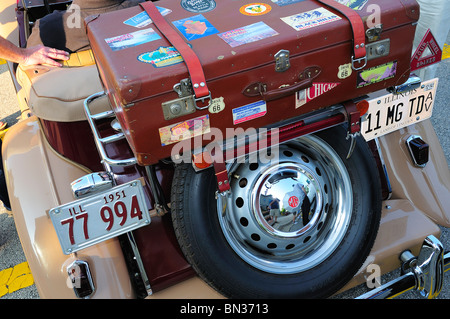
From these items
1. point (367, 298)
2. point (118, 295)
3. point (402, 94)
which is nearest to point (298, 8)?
point (402, 94)

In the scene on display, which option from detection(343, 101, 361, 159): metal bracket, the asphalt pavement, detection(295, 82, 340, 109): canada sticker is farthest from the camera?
the asphalt pavement

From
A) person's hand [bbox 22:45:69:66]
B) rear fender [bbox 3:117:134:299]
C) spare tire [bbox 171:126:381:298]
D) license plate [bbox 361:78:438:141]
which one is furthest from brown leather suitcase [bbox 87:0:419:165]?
person's hand [bbox 22:45:69:66]

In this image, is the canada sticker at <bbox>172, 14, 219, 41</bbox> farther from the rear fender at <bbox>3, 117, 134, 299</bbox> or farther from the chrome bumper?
the chrome bumper

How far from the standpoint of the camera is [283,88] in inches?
68.6

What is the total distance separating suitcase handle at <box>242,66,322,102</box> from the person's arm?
4.42 feet

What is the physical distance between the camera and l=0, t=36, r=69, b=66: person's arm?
8.32ft

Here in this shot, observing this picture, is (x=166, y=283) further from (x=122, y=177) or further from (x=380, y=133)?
(x=380, y=133)

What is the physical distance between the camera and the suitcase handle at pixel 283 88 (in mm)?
1702

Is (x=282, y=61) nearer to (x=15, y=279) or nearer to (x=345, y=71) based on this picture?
(x=345, y=71)

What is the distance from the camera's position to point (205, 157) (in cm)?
174

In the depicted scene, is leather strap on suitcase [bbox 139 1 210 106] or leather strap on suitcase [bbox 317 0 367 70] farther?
leather strap on suitcase [bbox 317 0 367 70]

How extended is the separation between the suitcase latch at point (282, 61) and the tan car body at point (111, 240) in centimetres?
A: 101

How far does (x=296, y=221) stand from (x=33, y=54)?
1.69 meters

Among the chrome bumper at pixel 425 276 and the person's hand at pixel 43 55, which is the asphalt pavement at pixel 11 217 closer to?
the chrome bumper at pixel 425 276
